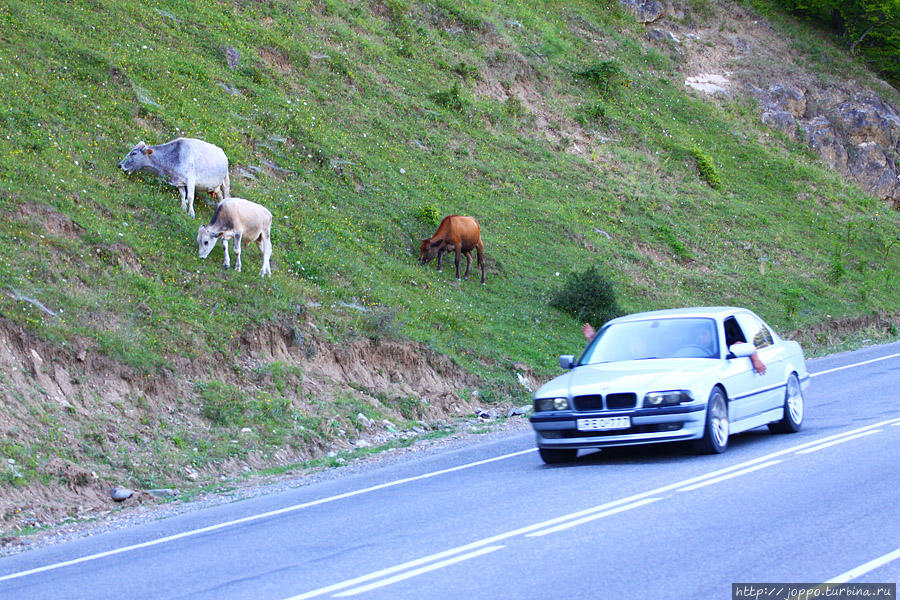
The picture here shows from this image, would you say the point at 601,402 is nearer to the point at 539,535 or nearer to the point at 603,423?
the point at 603,423

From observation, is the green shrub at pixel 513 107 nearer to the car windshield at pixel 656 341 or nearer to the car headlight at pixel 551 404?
the car windshield at pixel 656 341

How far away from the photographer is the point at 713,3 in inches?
2274

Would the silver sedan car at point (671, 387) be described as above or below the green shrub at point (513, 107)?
below

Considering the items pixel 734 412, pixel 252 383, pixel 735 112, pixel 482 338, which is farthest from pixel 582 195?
pixel 734 412

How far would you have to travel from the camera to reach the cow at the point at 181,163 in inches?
833

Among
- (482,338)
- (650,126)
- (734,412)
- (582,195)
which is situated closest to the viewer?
(734,412)

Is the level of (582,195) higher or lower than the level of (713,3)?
lower

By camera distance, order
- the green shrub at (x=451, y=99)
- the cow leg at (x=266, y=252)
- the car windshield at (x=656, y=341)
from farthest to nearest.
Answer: the green shrub at (x=451, y=99)
the cow leg at (x=266, y=252)
the car windshield at (x=656, y=341)

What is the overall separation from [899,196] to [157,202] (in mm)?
41652

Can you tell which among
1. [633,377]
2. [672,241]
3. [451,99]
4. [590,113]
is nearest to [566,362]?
[633,377]

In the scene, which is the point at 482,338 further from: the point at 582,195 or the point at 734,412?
the point at 582,195

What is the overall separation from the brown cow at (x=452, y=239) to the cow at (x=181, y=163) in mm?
6499

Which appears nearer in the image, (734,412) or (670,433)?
(670,433)

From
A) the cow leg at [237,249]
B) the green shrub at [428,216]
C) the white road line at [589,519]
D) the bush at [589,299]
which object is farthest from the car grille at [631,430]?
the green shrub at [428,216]
